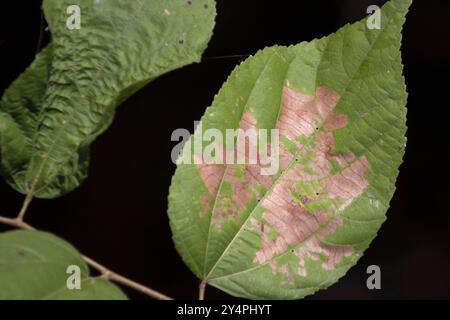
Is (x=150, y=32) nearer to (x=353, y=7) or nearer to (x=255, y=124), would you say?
(x=255, y=124)

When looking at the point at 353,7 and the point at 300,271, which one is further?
the point at 353,7

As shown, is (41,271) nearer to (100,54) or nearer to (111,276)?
(111,276)

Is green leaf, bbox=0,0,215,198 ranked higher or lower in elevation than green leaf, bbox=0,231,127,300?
→ higher

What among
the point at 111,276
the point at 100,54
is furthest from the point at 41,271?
the point at 100,54

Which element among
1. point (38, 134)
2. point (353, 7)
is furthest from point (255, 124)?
point (353, 7)
